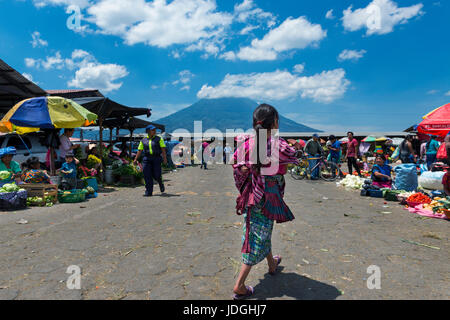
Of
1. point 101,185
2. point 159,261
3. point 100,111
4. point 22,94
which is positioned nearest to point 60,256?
point 159,261

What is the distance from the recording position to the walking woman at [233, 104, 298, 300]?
2631 mm

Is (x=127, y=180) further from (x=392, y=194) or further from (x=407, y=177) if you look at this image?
(x=407, y=177)

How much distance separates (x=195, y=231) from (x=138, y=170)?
7442 millimetres

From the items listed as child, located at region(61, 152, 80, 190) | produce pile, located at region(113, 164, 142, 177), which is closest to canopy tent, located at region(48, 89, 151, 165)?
produce pile, located at region(113, 164, 142, 177)

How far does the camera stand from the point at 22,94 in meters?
14.2

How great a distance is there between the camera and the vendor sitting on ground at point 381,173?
329 inches

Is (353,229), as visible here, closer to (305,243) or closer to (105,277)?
(305,243)

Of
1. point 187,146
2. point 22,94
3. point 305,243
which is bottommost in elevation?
point 305,243

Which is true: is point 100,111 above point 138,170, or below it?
above

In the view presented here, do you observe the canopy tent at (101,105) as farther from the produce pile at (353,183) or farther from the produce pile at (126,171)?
the produce pile at (353,183)

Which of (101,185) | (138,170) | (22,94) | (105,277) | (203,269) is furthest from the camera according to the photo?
(22,94)

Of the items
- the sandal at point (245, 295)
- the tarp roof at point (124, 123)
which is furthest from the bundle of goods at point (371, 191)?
the tarp roof at point (124, 123)

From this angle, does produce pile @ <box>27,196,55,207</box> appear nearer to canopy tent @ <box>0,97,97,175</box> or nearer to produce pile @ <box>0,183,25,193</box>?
produce pile @ <box>0,183,25,193</box>

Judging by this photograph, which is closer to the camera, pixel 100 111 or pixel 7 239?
pixel 7 239
